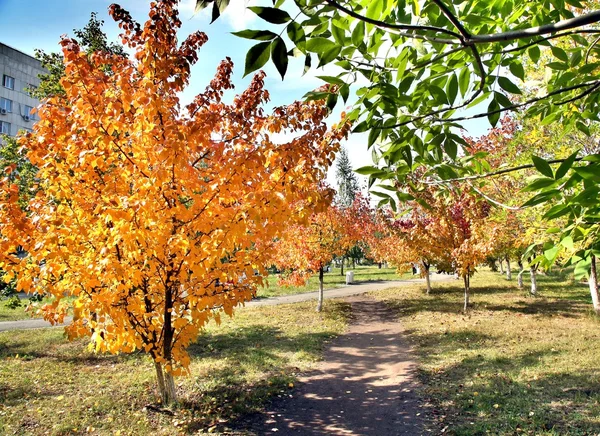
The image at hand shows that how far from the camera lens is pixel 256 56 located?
0.99 meters

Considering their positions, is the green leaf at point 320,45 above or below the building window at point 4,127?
below

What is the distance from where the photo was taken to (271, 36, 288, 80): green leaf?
97 centimetres

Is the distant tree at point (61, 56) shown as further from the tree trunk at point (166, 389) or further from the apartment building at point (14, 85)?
the apartment building at point (14, 85)

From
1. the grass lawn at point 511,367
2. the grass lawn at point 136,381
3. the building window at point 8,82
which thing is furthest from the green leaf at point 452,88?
the building window at point 8,82

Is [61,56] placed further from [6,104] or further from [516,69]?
[6,104]

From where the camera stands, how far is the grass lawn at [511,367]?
5.37 m

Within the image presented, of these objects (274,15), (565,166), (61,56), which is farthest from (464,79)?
(61,56)

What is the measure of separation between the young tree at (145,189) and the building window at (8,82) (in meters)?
38.8

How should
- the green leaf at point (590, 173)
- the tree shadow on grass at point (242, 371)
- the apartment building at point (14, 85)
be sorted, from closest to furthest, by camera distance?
the green leaf at point (590, 173) → the tree shadow on grass at point (242, 371) → the apartment building at point (14, 85)

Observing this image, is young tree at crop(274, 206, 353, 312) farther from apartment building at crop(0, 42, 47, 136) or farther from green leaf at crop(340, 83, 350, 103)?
apartment building at crop(0, 42, 47, 136)

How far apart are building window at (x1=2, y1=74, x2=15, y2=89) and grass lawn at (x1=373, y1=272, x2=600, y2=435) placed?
39531mm

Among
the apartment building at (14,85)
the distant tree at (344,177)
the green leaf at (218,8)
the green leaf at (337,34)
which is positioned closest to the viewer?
the green leaf at (218,8)

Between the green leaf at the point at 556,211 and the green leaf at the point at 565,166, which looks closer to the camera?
the green leaf at the point at 565,166

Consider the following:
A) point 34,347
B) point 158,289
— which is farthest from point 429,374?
point 34,347
